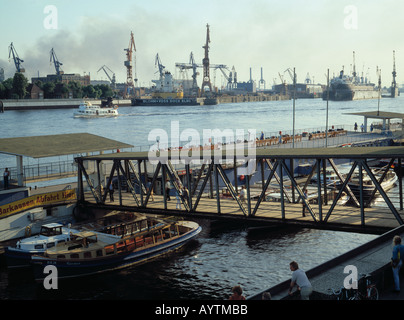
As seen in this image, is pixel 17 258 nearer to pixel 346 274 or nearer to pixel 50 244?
pixel 50 244

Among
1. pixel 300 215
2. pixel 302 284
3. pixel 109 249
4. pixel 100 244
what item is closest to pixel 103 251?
pixel 100 244

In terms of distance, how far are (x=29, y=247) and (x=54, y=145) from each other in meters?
8.84

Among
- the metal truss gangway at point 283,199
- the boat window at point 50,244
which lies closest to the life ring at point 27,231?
the boat window at point 50,244

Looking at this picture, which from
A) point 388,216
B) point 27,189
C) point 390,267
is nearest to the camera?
point 390,267

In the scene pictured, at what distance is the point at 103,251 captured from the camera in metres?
26.7

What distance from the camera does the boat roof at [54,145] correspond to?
30719mm

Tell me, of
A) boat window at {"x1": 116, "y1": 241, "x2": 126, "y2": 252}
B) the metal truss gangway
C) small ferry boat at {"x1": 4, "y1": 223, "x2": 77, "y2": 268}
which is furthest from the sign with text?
boat window at {"x1": 116, "y1": 241, "x2": 126, "y2": 252}

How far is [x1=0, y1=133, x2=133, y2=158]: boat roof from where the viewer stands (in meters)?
30.7

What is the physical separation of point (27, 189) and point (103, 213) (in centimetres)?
494

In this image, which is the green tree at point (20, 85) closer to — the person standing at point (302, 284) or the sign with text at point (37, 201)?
the sign with text at point (37, 201)

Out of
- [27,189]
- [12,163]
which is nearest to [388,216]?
[27,189]

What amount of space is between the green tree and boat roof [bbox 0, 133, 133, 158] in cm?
17005

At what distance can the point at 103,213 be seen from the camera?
105ft
